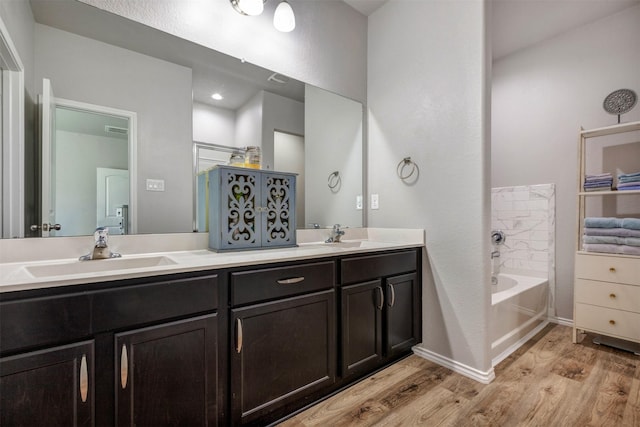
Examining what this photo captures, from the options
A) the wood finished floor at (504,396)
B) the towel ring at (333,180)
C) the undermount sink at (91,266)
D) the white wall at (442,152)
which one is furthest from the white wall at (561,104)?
the undermount sink at (91,266)

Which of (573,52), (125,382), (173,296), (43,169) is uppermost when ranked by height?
(573,52)

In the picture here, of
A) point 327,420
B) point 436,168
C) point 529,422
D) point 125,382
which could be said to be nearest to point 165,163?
point 125,382

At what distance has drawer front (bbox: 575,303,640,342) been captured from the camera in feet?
6.77

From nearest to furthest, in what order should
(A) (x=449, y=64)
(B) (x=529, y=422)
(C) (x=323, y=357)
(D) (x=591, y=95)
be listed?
(B) (x=529, y=422) → (C) (x=323, y=357) → (A) (x=449, y=64) → (D) (x=591, y=95)

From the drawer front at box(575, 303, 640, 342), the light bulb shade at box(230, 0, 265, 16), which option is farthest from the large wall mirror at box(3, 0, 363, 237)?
the drawer front at box(575, 303, 640, 342)

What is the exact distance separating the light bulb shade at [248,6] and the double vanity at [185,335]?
4.44ft

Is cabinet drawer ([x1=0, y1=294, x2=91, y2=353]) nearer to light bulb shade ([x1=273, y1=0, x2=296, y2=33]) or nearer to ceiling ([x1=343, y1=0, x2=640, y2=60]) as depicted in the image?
light bulb shade ([x1=273, y1=0, x2=296, y2=33])

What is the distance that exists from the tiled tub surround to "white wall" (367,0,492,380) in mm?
474

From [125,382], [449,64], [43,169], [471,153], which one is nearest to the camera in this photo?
[125,382]

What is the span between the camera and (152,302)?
1045 millimetres

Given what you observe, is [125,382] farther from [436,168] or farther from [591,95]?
[591,95]

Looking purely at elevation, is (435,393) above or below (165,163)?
below

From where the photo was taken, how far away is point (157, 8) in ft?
4.97

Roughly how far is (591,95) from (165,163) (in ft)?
11.3
